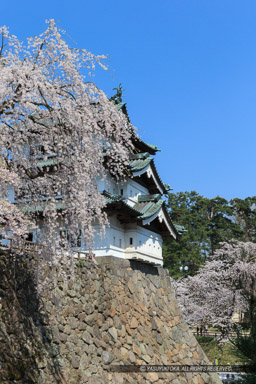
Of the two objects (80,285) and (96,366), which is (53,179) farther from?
(96,366)

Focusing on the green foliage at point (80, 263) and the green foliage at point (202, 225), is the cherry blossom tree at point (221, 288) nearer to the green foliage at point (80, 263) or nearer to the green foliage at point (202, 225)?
the green foliage at point (202, 225)

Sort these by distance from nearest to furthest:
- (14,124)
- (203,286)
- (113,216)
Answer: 1. (14,124)
2. (113,216)
3. (203,286)

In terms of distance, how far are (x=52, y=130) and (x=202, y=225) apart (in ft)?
125

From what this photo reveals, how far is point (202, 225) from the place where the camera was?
148ft

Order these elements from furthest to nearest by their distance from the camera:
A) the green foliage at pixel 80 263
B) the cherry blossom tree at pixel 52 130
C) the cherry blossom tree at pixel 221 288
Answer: the cherry blossom tree at pixel 221 288 → the green foliage at pixel 80 263 → the cherry blossom tree at pixel 52 130

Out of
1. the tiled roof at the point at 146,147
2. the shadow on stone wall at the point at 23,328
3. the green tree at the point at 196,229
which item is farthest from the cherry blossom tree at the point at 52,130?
the green tree at the point at 196,229

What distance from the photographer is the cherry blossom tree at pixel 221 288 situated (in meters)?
26.6

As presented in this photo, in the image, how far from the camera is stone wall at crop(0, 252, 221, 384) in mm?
8867

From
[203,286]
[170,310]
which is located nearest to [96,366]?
[170,310]

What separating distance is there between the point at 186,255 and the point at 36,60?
32.5 meters

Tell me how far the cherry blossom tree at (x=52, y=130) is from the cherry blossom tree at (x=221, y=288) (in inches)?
708

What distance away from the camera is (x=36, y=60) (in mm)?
8406

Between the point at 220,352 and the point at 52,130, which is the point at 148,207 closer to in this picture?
the point at 52,130

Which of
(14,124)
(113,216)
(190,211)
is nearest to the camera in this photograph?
(14,124)
